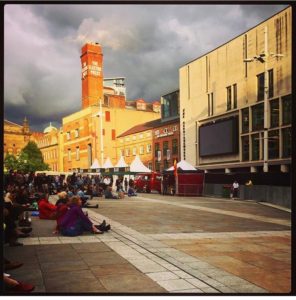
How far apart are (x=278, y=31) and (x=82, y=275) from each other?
28.6 m

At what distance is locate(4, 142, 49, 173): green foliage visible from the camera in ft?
200

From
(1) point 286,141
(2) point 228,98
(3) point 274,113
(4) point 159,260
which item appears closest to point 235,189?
(1) point 286,141

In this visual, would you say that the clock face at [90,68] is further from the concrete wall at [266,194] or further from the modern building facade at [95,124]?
the modern building facade at [95,124]

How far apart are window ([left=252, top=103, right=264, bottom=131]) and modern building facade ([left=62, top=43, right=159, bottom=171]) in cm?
3013

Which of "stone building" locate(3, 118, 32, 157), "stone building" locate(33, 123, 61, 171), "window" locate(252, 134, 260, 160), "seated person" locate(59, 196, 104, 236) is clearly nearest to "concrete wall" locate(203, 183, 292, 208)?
"window" locate(252, 134, 260, 160)

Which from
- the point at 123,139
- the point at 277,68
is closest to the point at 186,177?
the point at 277,68

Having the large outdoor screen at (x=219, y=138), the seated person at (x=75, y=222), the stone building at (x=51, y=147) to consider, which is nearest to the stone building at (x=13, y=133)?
the seated person at (x=75, y=222)

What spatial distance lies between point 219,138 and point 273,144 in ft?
27.3

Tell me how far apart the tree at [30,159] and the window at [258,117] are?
3912 centimetres

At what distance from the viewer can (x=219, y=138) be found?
38.8 m

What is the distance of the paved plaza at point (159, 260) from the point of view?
5.76 meters

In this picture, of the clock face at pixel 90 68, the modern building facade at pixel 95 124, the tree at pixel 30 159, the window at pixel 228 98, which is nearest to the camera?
the clock face at pixel 90 68

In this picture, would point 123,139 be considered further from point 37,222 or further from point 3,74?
point 3,74

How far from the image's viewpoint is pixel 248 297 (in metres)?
5.38
